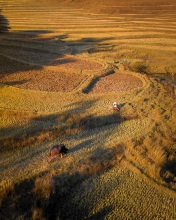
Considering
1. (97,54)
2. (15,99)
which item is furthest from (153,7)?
(15,99)

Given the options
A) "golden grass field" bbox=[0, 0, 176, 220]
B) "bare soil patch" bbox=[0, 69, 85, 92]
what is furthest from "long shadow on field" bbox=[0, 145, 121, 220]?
"bare soil patch" bbox=[0, 69, 85, 92]

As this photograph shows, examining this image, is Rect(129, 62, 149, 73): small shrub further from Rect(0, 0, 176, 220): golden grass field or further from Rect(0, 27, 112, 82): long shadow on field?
Rect(0, 27, 112, 82): long shadow on field

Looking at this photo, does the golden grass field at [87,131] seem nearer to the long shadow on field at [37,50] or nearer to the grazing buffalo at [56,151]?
the long shadow on field at [37,50]

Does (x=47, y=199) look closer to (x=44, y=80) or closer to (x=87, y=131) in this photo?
(x=87, y=131)

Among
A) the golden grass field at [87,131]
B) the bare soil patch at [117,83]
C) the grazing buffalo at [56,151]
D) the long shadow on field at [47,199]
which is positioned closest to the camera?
the long shadow on field at [47,199]

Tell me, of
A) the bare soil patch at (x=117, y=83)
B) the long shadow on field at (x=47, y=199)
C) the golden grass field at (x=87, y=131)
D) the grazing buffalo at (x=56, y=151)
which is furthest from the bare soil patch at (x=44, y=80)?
the long shadow on field at (x=47, y=199)

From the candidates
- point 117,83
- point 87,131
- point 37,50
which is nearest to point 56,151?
point 87,131

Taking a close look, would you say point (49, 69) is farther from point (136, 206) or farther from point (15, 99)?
point (136, 206)
